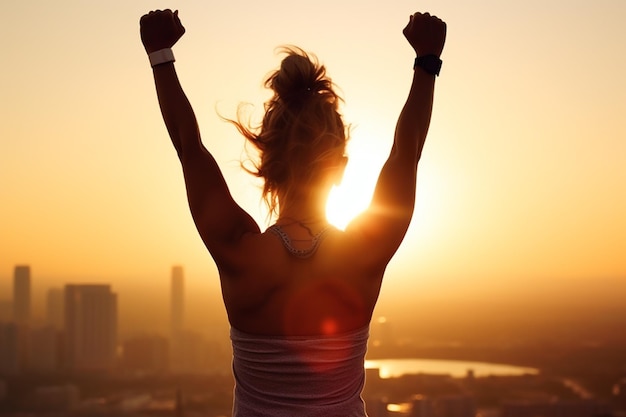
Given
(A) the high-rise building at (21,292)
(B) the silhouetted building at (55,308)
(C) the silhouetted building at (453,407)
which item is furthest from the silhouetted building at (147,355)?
(C) the silhouetted building at (453,407)

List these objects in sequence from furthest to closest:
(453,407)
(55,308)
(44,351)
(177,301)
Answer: (55,308) < (177,301) < (44,351) < (453,407)

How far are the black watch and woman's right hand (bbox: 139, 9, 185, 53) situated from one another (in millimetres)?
315

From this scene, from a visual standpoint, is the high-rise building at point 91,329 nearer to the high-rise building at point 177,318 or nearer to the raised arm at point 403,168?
the high-rise building at point 177,318

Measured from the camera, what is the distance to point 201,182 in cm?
104

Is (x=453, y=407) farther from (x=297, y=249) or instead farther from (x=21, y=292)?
(x=297, y=249)

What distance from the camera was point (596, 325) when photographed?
14891mm

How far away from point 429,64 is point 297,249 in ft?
1.08

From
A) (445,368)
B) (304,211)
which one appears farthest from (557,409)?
(304,211)

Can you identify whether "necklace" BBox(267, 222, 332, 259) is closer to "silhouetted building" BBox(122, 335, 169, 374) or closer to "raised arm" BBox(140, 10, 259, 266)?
"raised arm" BBox(140, 10, 259, 266)

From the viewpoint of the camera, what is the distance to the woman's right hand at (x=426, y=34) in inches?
47.9

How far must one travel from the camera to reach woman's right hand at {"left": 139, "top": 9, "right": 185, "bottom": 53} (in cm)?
114

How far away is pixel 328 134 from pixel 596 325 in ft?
48.3

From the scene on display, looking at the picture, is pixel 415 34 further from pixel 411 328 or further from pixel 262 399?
pixel 411 328

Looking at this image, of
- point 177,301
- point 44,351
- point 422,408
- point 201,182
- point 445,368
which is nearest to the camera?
point 201,182
